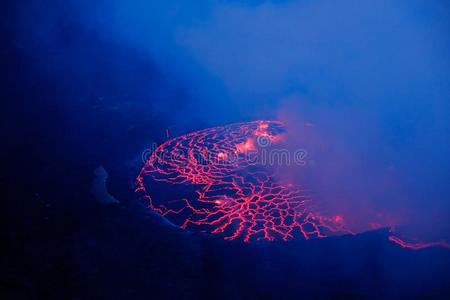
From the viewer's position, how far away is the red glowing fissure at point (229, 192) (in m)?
4.48

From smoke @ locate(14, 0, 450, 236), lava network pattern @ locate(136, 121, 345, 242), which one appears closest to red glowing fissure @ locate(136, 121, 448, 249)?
lava network pattern @ locate(136, 121, 345, 242)

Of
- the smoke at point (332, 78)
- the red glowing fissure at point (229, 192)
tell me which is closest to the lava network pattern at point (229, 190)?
the red glowing fissure at point (229, 192)

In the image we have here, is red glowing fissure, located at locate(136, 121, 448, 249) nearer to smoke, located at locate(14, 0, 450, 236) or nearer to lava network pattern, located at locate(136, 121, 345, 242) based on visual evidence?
lava network pattern, located at locate(136, 121, 345, 242)

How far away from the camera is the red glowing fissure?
4.48 m

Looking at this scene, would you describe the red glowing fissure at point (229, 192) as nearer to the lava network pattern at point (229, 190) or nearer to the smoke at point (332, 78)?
the lava network pattern at point (229, 190)

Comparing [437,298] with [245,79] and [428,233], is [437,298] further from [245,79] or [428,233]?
[245,79]

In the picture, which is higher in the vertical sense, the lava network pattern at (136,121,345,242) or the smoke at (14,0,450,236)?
the smoke at (14,0,450,236)

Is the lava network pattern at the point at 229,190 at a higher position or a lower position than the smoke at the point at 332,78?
lower

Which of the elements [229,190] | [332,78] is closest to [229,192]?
[229,190]

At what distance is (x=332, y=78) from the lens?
389 inches

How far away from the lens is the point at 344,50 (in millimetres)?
11297

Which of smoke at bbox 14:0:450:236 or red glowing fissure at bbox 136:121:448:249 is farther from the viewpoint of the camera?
smoke at bbox 14:0:450:236

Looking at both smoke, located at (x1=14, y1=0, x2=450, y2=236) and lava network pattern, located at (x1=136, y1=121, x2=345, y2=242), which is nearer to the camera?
lava network pattern, located at (x1=136, y1=121, x2=345, y2=242)

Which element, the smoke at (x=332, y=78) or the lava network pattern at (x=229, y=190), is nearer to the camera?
the lava network pattern at (x=229, y=190)
